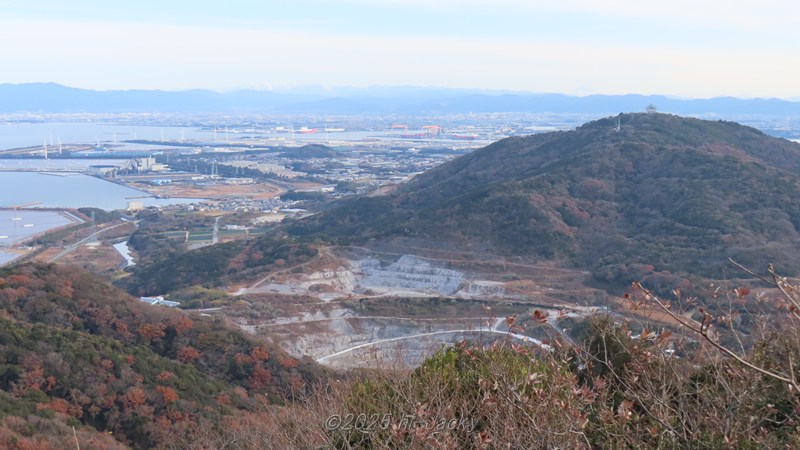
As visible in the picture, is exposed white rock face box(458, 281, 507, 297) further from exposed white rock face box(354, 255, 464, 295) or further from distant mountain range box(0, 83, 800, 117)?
distant mountain range box(0, 83, 800, 117)

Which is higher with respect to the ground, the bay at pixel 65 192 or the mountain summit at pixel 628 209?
the mountain summit at pixel 628 209

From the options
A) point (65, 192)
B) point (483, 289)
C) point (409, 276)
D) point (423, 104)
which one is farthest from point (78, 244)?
point (423, 104)

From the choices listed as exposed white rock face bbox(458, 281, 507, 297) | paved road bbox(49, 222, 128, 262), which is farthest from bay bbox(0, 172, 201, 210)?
exposed white rock face bbox(458, 281, 507, 297)

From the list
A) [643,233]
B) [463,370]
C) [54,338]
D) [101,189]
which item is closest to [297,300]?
[54,338]

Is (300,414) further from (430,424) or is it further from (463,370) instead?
(430,424)

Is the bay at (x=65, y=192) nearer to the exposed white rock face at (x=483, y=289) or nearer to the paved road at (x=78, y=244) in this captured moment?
the paved road at (x=78, y=244)

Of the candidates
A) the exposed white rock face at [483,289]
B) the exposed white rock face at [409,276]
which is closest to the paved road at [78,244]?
the exposed white rock face at [409,276]
